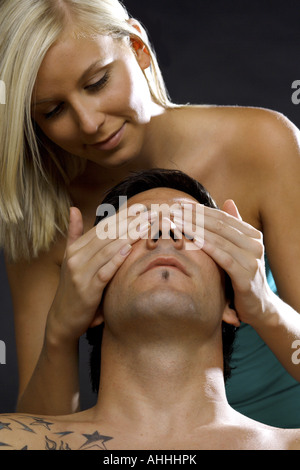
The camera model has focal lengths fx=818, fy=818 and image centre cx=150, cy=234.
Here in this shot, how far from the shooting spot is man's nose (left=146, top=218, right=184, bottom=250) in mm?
2025

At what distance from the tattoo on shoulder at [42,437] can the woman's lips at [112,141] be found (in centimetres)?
78

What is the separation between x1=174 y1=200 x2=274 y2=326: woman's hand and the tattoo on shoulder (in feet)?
1.64

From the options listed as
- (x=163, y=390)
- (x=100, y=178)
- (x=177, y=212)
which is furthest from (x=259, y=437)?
(x=100, y=178)

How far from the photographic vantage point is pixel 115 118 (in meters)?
2.26

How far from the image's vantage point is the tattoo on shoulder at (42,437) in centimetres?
181

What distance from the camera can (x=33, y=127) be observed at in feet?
8.09

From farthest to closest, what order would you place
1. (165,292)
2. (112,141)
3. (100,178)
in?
(100,178) → (112,141) → (165,292)

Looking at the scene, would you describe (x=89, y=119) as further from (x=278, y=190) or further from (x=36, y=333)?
(x=36, y=333)

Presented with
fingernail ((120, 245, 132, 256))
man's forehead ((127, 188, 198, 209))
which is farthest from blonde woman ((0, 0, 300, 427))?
man's forehead ((127, 188, 198, 209))

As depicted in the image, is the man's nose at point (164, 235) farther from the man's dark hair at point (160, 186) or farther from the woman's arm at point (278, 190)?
the woman's arm at point (278, 190)

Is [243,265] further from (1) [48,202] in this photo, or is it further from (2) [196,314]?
(1) [48,202]

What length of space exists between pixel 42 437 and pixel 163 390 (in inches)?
12.0

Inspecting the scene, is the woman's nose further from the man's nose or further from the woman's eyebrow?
the man's nose

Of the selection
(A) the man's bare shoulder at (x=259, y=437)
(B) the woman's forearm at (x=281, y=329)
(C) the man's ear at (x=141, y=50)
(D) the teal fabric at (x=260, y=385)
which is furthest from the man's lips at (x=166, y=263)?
(D) the teal fabric at (x=260, y=385)
